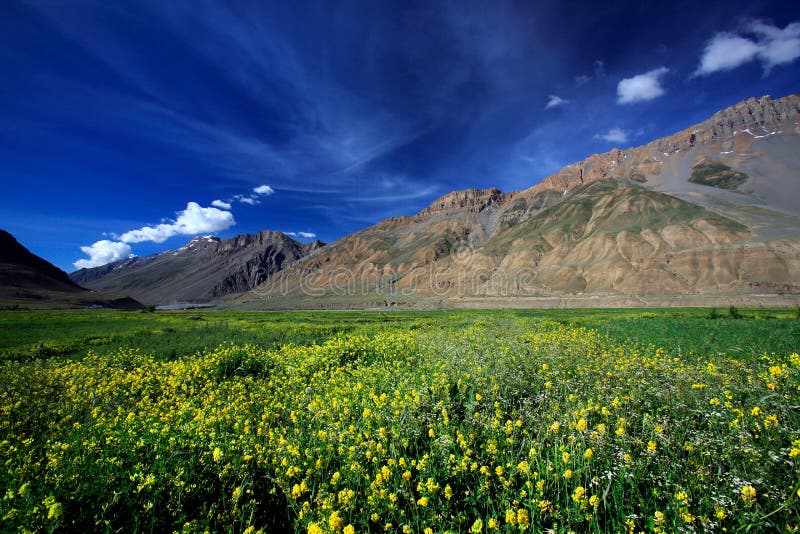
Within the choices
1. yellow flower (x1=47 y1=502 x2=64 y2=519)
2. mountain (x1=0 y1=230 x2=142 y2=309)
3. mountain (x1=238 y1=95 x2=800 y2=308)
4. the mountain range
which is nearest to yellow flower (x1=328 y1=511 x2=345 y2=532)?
yellow flower (x1=47 y1=502 x2=64 y2=519)

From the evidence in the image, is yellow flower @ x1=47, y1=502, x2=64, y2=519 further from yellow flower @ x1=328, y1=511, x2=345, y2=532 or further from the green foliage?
the green foliage

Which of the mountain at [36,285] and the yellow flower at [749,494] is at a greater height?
the mountain at [36,285]

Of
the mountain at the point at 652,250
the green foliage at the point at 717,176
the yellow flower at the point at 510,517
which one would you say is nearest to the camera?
the yellow flower at the point at 510,517

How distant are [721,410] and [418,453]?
4.30 m

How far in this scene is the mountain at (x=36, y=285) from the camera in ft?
339

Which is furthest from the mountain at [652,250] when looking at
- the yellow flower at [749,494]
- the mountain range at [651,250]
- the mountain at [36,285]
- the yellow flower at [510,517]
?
the yellow flower at [510,517]

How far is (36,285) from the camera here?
144 metres

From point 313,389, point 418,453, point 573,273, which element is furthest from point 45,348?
point 573,273

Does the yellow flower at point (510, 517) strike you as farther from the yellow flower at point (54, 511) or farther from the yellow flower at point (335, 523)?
the yellow flower at point (54, 511)

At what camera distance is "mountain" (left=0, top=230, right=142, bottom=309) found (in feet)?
339

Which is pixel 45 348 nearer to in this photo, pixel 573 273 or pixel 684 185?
pixel 573 273

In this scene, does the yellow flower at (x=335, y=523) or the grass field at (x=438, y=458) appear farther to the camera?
the grass field at (x=438, y=458)

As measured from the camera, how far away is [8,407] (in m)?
6.40

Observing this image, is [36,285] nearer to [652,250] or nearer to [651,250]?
[651,250]
